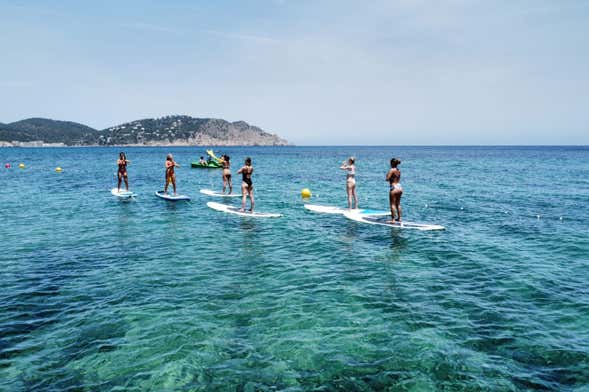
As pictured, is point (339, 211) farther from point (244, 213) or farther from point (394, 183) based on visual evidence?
point (244, 213)

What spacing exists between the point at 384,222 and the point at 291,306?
10.4 meters

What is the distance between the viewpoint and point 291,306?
9.20m

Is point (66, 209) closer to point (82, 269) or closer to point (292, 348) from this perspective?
point (82, 269)

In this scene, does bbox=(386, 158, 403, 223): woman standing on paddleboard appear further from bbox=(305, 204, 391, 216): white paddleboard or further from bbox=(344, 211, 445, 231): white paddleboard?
bbox=(305, 204, 391, 216): white paddleboard

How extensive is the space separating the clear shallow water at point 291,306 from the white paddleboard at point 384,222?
66 centimetres

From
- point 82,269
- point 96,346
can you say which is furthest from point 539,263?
point 82,269

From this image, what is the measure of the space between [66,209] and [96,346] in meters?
18.2

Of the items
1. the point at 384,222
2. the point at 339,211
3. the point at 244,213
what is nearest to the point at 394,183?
the point at 384,222

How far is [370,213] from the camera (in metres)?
20.4

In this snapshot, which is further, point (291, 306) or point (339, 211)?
point (339, 211)

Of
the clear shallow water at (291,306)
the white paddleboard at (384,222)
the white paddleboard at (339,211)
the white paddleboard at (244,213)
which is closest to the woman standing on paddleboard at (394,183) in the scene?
the white paddleboard at (384,222)

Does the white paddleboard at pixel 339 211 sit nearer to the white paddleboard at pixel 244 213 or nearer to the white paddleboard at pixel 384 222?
the white paddleboard at pixel 384 222

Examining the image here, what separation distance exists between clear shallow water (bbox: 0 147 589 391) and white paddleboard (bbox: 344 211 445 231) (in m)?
0.66

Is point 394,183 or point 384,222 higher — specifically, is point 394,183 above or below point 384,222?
above
